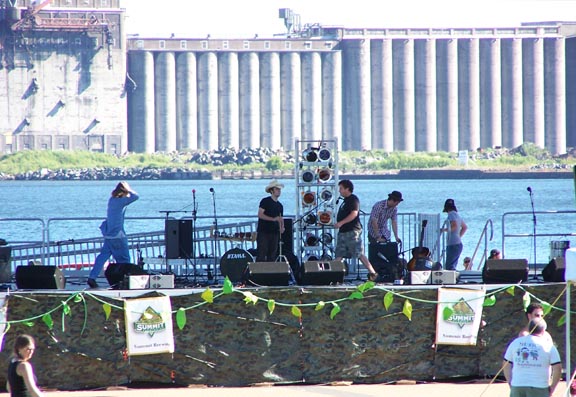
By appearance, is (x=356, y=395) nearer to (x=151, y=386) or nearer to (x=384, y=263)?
(x=151, y=386)

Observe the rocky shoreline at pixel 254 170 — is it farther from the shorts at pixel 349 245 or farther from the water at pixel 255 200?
the shorts at pixel 349 245

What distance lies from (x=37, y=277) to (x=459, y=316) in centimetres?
492

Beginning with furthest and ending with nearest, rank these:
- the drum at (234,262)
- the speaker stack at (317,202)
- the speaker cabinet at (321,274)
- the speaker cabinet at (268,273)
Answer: the speaker stack at (317,202)
the drum at (234,262)
the speaker cabinet at (321,274)
the speaker cabinet at (268,273)

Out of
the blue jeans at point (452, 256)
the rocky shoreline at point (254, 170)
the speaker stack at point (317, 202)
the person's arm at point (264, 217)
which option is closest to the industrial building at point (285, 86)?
the rocky shoreline at point (254, 170)

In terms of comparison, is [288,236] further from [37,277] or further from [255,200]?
[255,200]

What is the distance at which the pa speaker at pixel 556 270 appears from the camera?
1403cm

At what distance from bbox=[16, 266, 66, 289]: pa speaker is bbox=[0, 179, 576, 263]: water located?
2885cm

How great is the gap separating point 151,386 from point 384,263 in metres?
4.62

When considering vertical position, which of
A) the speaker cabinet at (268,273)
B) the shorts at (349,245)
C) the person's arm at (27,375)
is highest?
the shorts at (349,245)

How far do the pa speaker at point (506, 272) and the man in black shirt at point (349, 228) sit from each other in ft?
9.05

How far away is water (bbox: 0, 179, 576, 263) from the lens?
2454 inches

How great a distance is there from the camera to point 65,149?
12106 cm

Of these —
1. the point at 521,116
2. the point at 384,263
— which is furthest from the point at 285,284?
the point at 521,116

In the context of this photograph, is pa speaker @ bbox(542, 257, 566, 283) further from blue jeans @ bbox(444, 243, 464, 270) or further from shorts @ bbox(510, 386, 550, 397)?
shorts @ bbox(510, 386, 550, 397)
